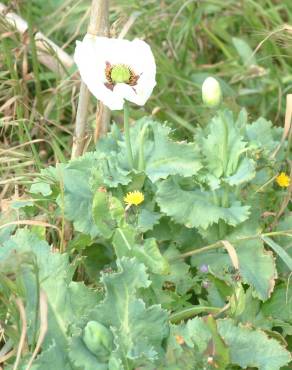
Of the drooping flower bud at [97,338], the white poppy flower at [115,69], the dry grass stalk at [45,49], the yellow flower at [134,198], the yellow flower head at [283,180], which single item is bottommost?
the drooping flower bud at [97,338]

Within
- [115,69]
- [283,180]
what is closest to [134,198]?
[115,69]

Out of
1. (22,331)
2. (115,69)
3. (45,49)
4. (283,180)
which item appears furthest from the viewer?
(45,49)

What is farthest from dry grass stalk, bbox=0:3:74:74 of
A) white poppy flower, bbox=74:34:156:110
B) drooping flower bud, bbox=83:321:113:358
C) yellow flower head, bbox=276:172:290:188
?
drooping flower bud, bbox=83:321:113:358

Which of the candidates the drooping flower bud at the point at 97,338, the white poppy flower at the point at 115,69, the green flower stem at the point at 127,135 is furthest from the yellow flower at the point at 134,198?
the drooping flower bud at the point at 97,338

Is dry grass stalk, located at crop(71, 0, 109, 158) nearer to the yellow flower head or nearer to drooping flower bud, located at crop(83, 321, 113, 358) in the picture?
the yellow flower head

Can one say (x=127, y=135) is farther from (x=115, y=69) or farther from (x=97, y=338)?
(x=97, y=338)

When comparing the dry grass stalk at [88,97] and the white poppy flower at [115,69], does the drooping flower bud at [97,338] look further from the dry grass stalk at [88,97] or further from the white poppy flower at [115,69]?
the dry grass stalk at [88,97]

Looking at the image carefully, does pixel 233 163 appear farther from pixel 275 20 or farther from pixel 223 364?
pixel 275 20
